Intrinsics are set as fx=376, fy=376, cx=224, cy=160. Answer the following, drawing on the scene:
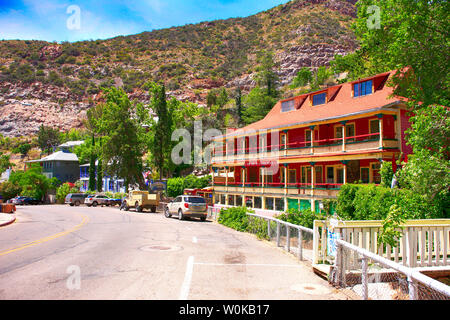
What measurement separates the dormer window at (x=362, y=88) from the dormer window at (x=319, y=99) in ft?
12.0

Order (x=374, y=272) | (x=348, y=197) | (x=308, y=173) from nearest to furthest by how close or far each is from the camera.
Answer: (x=374, y=272), (x=348, y=197), (x=308, y=173)

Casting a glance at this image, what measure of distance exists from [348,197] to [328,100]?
17.9 meters

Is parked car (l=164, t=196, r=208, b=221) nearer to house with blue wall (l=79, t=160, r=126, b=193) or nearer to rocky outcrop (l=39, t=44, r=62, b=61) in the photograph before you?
house with blue wall (l=79, t=160, r=126, b=193)

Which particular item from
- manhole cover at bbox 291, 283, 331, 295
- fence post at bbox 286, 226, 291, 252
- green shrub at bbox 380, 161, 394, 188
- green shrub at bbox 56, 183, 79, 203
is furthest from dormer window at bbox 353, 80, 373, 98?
green shrub at bbox 56, 183, 79, 203

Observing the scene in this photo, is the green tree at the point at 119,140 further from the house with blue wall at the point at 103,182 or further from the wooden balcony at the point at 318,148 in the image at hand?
the wooden balcony at the point at 318,148

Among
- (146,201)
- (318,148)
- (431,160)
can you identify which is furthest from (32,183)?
(431,160)

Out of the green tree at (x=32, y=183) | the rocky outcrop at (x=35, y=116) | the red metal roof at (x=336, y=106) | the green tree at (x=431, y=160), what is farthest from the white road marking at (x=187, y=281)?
the rocky outcrop at (x=35, y=116)

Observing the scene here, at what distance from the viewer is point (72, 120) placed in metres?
138

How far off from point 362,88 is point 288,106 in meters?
10.1

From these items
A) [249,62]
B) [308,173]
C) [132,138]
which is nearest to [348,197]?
[308,173]

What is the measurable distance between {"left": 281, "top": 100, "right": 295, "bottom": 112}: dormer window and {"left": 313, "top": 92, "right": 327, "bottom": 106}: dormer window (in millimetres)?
3351

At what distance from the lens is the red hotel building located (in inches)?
1183
